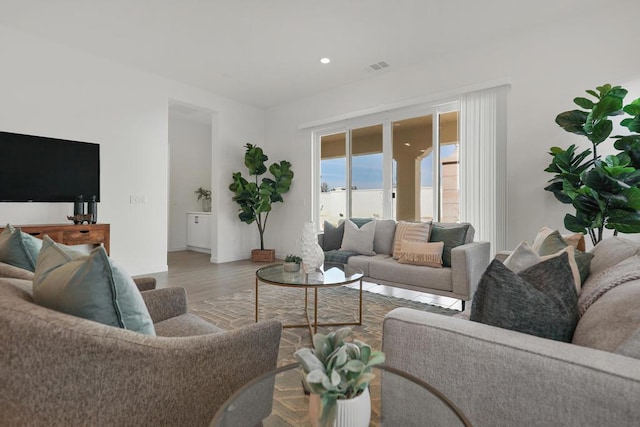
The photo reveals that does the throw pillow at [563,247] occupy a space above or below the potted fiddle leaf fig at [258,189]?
below

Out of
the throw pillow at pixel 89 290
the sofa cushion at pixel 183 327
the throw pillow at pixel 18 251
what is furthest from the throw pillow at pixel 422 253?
the throw pillow at pixel 18 251

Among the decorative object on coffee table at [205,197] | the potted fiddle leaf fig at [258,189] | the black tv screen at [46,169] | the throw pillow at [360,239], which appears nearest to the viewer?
the black tv screen at [46,169]

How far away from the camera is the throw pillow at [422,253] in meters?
3.24

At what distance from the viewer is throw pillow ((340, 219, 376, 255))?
3.92m

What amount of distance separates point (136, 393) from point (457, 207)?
4235 millimetres

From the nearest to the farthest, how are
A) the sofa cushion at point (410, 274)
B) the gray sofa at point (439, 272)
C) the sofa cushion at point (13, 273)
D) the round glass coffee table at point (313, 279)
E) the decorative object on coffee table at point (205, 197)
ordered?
the sofa cushion at point (13, 273), the round glass coffee table at point (313, 279), the gray sofa at point (439, 272), the sofa cushion at point (410, 274), the decorative object on coffee table at point (205, 197)

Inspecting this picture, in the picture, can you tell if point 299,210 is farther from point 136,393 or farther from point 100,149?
point 136,393

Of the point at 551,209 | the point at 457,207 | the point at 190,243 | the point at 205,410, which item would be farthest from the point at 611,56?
the point at 190,243

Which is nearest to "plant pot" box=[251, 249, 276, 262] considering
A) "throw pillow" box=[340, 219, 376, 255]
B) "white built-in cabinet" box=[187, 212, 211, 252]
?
"white built-in cabinet" box=[187, 212, 211, 252]

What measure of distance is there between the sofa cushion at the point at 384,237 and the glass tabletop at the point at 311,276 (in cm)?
113

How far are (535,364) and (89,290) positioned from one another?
45.5 inches

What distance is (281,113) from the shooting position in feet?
20.9

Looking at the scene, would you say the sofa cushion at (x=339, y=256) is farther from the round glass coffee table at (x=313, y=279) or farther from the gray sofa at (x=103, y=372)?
the gray sofa at (x=103, y=372)

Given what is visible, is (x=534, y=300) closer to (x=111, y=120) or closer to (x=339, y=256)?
(x=339, y=256)
